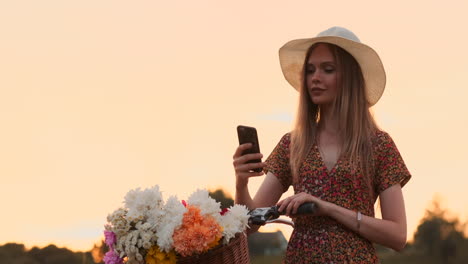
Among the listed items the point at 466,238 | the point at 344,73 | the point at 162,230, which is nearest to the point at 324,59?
the point at 344,73

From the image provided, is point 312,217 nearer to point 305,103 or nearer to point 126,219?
point 305,103

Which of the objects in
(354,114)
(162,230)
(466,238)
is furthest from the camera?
(466,238)

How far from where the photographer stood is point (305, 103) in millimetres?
5117

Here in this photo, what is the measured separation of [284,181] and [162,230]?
1.54 meters

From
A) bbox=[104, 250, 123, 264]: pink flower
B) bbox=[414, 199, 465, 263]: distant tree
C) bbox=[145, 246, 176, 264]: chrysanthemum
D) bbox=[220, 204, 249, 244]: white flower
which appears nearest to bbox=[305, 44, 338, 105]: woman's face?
bbox=[220, 204, 249, 244]: white flower

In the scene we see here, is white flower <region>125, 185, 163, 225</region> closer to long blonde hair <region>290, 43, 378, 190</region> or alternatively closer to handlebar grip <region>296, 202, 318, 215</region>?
handlebar grip <region>296, 202, 318, 215</region>

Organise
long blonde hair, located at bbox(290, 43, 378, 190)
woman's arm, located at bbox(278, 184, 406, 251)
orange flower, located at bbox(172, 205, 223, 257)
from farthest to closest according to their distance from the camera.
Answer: long blonde hair, located at bbox(290, 43, 378, 190) → woman's arm, located at bbox(278, 184, 406, 251) → orange flower, located at bbox(172, 205, 223, 257)

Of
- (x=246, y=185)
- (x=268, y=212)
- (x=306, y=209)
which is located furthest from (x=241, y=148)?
(x=306, y=209)

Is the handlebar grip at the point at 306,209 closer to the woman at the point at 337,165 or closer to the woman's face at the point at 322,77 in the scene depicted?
the woman at the point at 337,165

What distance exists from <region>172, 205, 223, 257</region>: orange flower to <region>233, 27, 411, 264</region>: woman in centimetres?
63

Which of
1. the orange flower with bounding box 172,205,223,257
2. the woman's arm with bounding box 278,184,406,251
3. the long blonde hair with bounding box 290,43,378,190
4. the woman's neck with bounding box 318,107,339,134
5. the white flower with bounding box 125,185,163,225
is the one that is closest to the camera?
the orange flower with bounding box 172,205,223,257

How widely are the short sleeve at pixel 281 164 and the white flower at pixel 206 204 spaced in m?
1.29

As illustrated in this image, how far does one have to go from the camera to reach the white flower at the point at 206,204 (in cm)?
388

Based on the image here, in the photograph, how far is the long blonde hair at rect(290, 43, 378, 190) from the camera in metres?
4.79
